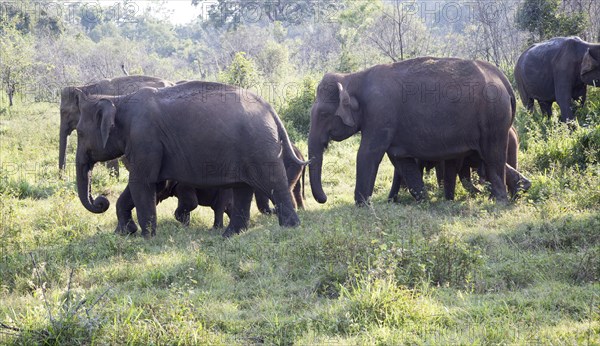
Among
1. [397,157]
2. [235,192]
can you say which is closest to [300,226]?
[235,192]

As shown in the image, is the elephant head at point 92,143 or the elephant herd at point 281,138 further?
the elephant head at point 92,143

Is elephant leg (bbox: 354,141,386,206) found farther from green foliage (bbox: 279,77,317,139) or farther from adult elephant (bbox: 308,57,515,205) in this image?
green foliage (bbox: 279,77,317,139)

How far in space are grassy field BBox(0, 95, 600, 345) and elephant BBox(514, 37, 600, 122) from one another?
3.35 m

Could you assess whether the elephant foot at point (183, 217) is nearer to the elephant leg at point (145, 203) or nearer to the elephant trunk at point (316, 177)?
the elephant leg at point (145, 203)

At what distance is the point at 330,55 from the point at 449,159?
2978 cm

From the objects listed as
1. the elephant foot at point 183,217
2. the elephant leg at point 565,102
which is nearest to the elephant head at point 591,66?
the elephant leg at point 565,102

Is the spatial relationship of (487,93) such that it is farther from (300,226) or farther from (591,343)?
(591,343)

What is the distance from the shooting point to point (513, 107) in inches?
374

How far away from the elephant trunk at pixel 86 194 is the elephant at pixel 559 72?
8260mm

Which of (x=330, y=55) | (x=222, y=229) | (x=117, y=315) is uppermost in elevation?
(x=117, y=315)

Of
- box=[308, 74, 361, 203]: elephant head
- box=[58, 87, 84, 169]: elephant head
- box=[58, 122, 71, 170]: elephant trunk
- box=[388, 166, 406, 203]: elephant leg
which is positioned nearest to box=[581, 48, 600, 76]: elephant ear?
box=[388, 166, 406, 203]: elephant leg

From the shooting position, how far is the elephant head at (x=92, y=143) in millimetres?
Result: 8414

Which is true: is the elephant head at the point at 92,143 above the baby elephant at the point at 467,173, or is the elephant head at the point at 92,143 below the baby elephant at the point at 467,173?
above

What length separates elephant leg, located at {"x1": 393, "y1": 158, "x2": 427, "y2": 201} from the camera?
9.58 meters
